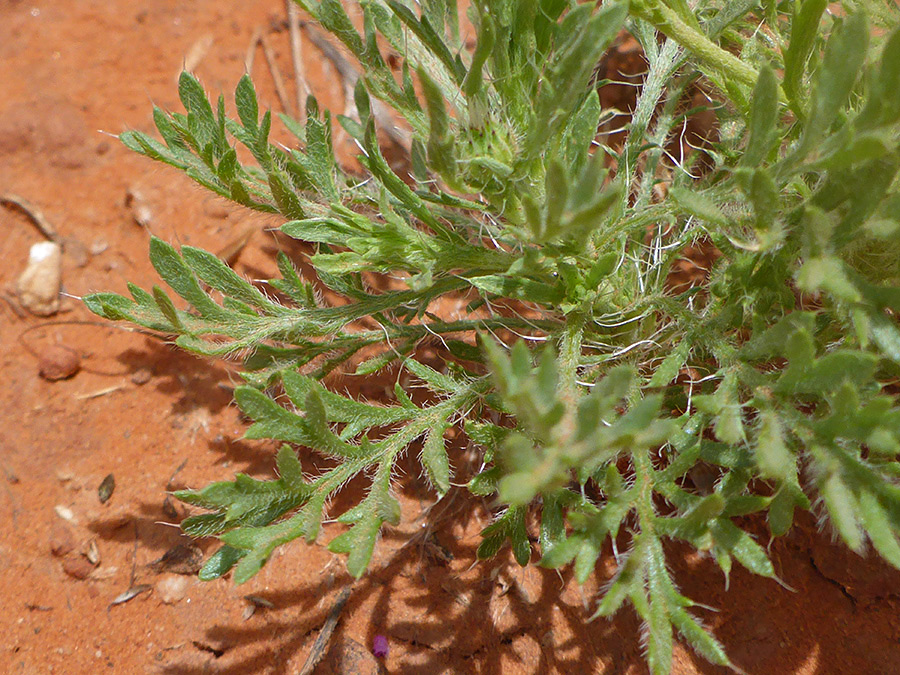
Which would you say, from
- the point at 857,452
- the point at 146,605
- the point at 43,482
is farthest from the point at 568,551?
the point at 43,482

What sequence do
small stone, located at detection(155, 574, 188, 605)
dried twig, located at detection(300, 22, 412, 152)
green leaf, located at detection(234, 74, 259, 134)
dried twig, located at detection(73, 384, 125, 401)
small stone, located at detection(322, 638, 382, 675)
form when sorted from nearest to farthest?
1. green leaf, located at detection(234, 74, 259, 134)
2. small stone, located at detection(322, 638, 382, 675)
3. small stone, located at detection(155, 574, 188, 605)
4. dried twig, located at detection(73, 384, 125, 401)
5. dried twig, located at detection(300, 22, 412, 152)

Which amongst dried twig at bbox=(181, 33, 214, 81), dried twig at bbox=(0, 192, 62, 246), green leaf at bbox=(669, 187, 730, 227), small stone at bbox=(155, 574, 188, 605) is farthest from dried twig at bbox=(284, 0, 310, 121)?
green leaf at bbox=(669, 187, 730, 227)

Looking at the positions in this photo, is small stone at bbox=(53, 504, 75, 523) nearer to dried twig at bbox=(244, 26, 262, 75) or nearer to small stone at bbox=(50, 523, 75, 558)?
small stone at bbox=(50, 523, 75, 558)

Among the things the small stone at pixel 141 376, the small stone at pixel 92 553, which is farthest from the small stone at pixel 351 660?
the small stone at pixel 141 376

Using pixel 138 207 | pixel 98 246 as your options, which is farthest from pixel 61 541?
pixel 138 207

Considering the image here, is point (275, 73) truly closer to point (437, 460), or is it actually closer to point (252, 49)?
point (252, 49)

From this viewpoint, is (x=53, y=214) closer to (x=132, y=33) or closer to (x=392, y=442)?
(x=132, y=33)
